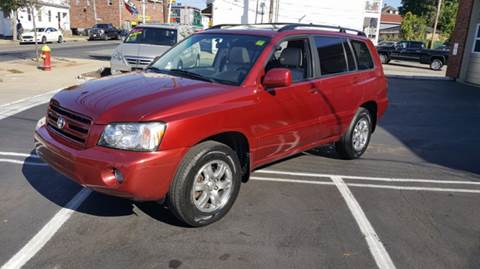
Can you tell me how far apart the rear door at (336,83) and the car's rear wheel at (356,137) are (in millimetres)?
198

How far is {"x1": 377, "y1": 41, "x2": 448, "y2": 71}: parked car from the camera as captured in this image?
93.1ft

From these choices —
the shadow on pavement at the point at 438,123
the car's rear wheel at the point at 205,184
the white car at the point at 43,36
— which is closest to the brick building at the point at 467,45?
the shadow on pavement at the point at 438,123

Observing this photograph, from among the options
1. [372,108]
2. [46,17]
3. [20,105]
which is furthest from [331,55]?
[46,17]

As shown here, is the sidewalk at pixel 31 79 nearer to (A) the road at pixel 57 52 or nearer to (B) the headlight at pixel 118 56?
(B) the headlight at pixel 118 56

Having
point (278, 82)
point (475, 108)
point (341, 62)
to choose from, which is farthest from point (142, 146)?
point (475, 108)

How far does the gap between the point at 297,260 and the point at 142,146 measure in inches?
61.2


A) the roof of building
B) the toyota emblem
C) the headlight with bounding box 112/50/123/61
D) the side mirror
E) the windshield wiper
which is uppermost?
the roof of building

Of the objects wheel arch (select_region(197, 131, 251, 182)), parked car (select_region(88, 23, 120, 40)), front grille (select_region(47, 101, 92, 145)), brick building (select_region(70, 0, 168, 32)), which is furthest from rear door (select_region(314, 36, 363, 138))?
Answer: brick building (select_region(70, 0, 168, 32))

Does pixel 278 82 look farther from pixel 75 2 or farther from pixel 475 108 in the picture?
pixel 75 2

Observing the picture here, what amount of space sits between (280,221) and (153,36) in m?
11.5

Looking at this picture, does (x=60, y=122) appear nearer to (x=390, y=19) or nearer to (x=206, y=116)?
(x=206, y=116)

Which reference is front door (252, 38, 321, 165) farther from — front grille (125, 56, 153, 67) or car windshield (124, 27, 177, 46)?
car windshield (124, 27, 177, 46)

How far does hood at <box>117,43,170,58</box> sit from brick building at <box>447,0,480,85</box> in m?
13.0

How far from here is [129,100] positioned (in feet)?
12.5
